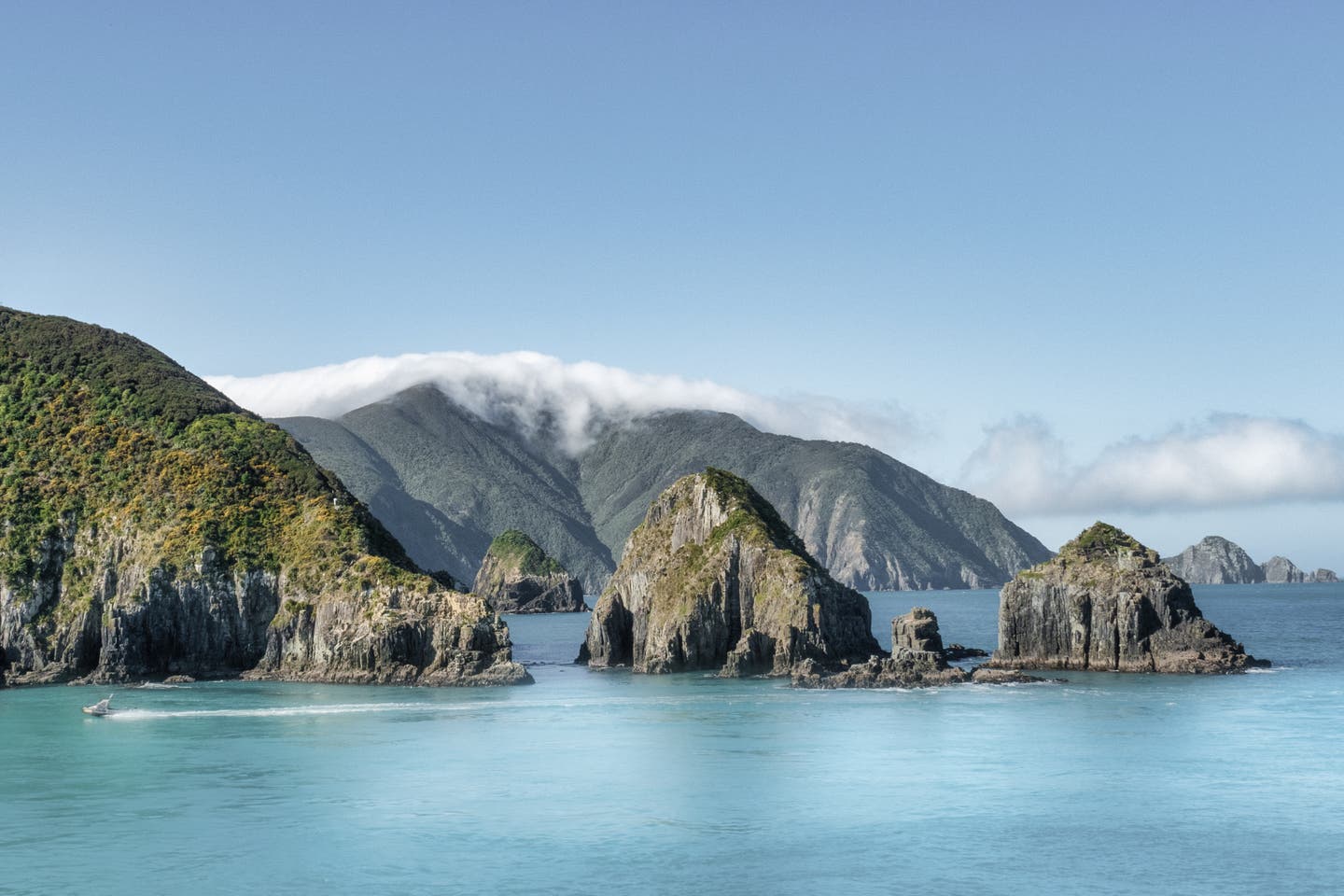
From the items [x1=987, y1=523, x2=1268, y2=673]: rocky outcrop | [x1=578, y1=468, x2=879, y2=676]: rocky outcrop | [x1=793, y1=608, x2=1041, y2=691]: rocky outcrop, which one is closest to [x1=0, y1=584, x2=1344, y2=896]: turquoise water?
[x1=793, y1=608, x2=1041, y2=691]: rocky outcrop

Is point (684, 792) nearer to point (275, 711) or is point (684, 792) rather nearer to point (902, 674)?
point (275, 711)

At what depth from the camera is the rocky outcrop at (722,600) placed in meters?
124

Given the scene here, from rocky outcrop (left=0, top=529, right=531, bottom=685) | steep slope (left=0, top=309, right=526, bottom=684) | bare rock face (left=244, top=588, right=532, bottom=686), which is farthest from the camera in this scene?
steep slope (left=0, top=309, right=526, bottom=684)

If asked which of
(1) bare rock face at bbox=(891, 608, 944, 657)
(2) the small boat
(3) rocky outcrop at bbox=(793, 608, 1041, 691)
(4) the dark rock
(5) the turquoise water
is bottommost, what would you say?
(5) the turquoise water

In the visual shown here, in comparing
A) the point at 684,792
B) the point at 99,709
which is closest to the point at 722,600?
the point at 99,709

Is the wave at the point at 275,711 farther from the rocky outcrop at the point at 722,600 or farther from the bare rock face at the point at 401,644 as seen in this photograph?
the rocky outcrop at the point at 722,600

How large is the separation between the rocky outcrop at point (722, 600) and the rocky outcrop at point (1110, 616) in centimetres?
1532

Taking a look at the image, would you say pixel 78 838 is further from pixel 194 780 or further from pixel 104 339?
pixel 104 339

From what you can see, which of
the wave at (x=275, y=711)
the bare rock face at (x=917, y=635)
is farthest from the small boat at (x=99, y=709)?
the bare rock face at (x=917, y=635)

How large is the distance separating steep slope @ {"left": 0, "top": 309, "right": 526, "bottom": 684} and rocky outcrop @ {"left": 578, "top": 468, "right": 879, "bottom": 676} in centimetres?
1760

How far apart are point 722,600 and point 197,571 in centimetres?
4775

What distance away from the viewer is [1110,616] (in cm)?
11988

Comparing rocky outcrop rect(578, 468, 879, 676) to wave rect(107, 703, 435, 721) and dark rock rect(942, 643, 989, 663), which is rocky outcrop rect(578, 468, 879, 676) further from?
wave rect(107, 703, 435, 721)

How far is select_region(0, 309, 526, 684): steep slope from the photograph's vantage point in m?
121
